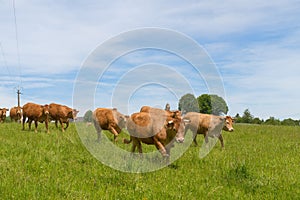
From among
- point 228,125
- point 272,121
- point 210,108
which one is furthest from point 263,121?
point 228,125

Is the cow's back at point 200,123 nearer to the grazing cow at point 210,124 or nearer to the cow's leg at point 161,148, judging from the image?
the grazing cow at point 210,124

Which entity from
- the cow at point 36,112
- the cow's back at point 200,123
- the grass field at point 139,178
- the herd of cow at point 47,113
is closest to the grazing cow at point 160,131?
the grass field at point 139,178

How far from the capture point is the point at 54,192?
7.16 meters

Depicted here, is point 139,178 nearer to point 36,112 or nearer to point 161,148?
point 161,148

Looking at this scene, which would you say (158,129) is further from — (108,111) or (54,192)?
(108,111)

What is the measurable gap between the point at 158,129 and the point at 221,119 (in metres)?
8.32

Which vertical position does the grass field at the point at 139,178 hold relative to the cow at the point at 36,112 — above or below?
below

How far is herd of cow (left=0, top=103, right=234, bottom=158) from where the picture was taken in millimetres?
11289

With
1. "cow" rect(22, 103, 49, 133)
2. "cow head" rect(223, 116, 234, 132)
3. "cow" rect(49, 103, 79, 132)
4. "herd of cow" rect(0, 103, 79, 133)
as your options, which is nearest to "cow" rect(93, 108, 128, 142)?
"herd of cow" rect(0, 103, 79, 133)

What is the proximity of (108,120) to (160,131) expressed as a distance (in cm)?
672

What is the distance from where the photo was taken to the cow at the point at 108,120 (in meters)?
17.5

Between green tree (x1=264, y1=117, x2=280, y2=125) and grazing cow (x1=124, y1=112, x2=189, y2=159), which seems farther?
green tree (x1=264, y1=117, x2=280, y2=125)

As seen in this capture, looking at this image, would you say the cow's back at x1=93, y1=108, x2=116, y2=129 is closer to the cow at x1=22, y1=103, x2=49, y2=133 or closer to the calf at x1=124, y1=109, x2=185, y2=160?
the cow at x1=22, y1=103, x2=49, y2=133

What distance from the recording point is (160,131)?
11273 millimetres
